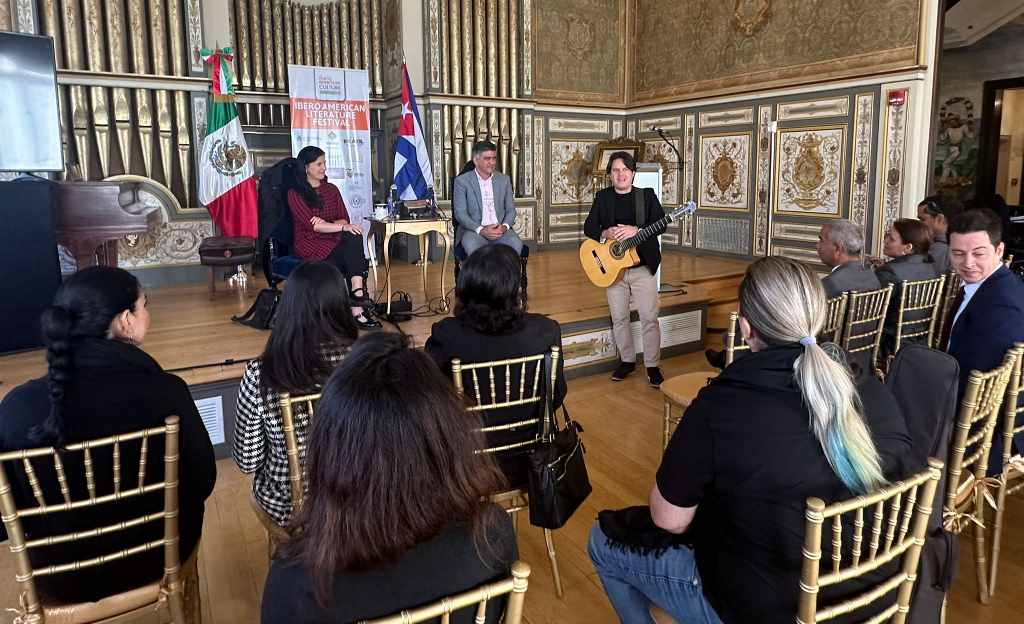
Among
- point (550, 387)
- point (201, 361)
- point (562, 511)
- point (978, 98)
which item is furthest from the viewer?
point (978, 98)

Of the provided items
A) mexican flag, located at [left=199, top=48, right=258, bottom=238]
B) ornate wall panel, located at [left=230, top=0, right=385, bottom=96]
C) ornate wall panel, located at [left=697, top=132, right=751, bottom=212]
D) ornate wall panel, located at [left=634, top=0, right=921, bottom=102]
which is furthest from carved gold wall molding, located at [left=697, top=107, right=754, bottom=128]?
mexican flag, located at [left=199, top=48, right=258, bottom=238]

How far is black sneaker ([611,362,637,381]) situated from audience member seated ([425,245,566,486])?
7.96 feet

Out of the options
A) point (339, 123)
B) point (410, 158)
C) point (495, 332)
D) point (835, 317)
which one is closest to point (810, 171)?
point (410, 158)

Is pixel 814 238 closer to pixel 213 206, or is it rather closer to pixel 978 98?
pixel 978 98

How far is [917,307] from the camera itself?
3.56 metres

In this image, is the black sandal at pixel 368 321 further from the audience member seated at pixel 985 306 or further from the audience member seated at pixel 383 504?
the audience member seated at pixel 383 504

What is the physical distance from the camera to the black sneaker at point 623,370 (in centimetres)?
458

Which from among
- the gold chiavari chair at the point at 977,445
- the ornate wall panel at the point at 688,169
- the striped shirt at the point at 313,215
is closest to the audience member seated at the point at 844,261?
the gold chiavari chair at the point at 977,445

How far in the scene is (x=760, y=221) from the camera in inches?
301

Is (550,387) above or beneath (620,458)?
above

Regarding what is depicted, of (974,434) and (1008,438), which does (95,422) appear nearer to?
(974,434)

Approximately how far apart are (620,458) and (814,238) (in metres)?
4.87

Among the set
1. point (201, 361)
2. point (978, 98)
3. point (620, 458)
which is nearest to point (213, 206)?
point (201, 361)

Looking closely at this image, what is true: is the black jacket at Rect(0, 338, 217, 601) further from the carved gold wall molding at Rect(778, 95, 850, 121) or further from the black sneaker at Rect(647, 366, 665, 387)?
the carved gold wall molding at Rect(778, 95, 850, 121)
